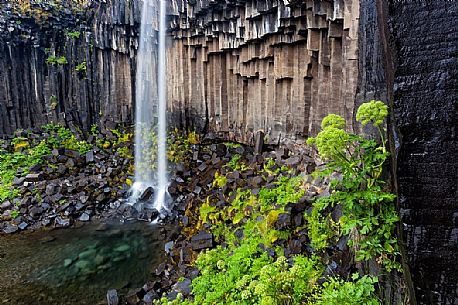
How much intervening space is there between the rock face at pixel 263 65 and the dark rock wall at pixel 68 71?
3389 mm

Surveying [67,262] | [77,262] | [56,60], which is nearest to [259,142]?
[77,262]

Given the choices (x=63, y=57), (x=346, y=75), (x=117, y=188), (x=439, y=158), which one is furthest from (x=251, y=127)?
(x=63, y=57)

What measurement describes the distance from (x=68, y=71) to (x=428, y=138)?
18292mm

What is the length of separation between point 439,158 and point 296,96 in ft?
22.5

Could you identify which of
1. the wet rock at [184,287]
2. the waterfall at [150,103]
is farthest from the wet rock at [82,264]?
the waterfall at [150,103]

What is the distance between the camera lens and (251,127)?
42.4ft

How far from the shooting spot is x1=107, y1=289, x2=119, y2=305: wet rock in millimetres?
8133

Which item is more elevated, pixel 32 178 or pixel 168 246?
pixel 32 178

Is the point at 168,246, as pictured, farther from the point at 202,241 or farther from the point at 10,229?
the point at 10,229

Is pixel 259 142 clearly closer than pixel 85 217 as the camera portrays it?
Yes

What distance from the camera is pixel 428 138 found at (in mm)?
3775

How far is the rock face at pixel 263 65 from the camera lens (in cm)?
847

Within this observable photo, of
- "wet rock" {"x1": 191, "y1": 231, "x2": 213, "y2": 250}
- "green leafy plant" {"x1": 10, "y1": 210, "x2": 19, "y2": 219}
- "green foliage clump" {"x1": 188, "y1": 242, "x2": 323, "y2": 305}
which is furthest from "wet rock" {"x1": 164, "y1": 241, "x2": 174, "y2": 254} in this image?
"green leafy plant" {"x1": 10, "y1": 210, "x2": 19, "y2": 219}

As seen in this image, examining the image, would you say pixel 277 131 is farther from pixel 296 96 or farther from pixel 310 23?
pixel 310 23
